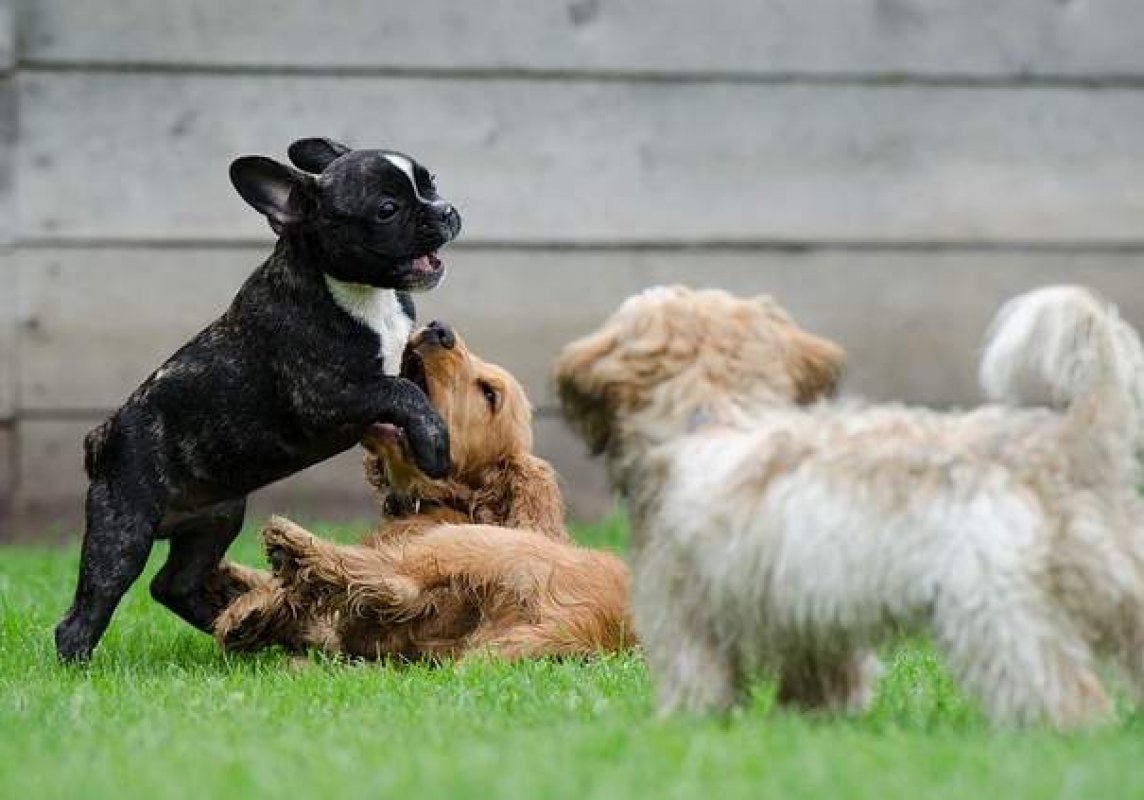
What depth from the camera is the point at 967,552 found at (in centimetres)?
434

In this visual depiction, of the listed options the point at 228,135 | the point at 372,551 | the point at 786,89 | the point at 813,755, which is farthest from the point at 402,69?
the point at 813,755

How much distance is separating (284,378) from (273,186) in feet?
2.04

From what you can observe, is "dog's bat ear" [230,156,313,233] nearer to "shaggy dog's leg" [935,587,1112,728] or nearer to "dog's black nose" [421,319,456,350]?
"dog's black nose" [421,319,456,350]

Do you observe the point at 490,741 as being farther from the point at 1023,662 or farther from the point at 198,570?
the point at 198,570

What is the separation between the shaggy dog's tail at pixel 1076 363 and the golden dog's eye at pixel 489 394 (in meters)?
2.68

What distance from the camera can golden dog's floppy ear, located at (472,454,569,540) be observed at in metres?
7.14

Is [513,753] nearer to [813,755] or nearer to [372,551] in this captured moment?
[813,755]

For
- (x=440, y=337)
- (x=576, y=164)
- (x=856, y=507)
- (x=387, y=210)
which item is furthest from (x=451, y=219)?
(x=576, y=164)

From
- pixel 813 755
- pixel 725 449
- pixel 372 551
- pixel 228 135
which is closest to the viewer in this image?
pixel 813 755

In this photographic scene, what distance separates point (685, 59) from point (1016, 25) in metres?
1.64

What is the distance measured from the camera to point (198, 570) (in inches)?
280

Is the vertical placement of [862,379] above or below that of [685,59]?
below

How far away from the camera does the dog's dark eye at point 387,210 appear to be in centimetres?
659

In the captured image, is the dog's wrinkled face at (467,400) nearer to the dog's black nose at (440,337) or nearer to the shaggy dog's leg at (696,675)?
the dog's black nose at (440,337)
